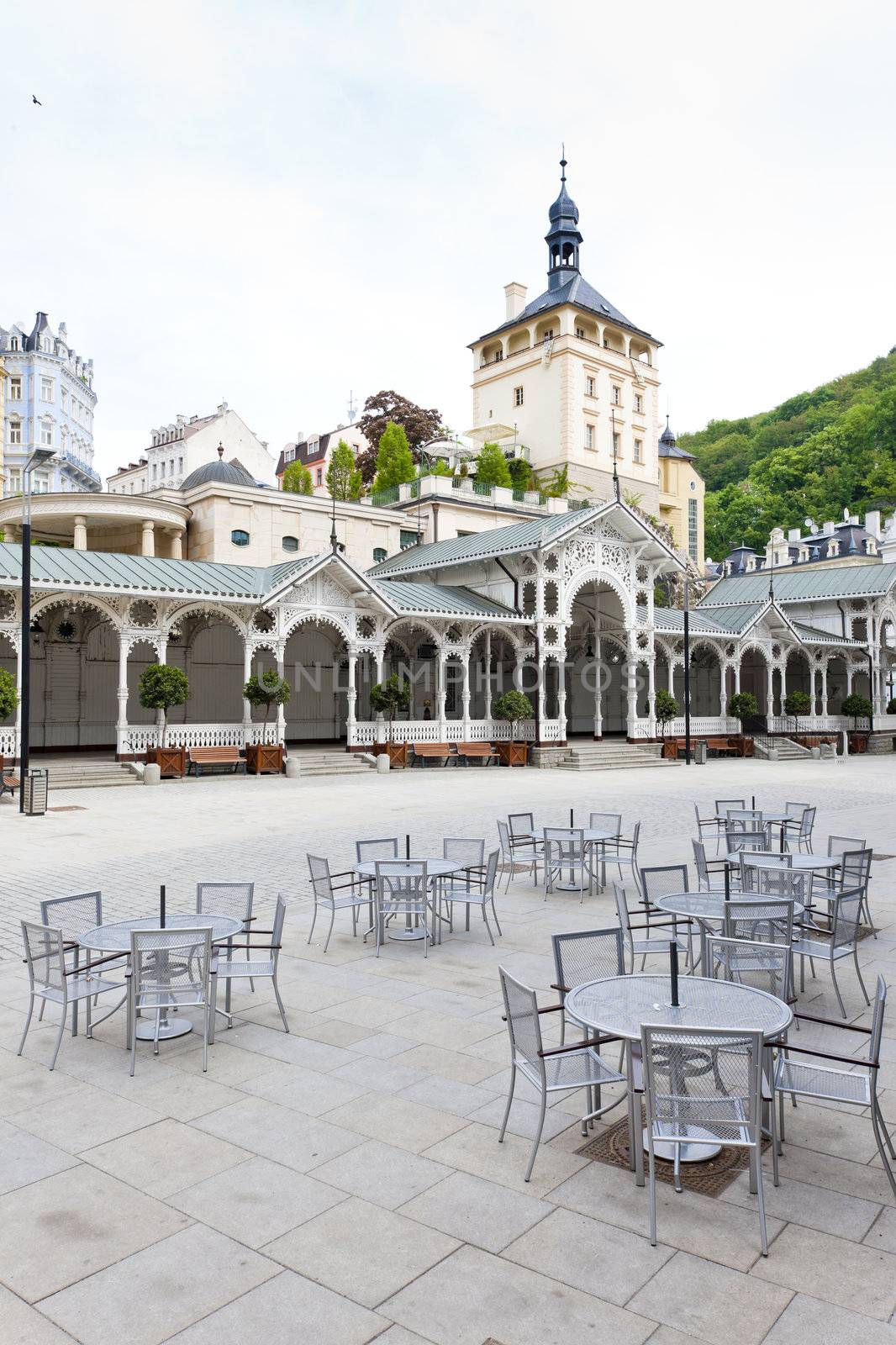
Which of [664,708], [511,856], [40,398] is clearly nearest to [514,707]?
[664,708]

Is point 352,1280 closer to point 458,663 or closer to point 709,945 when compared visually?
point 709,945

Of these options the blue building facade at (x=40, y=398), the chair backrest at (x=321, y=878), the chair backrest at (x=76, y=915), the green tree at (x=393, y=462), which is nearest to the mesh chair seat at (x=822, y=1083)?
the chair backrest at (x=321, y=878)

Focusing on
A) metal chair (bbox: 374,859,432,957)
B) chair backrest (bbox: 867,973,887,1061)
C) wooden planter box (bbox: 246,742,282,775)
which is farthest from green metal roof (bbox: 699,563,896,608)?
chair backrest (bbox: 867,973,887,1061)

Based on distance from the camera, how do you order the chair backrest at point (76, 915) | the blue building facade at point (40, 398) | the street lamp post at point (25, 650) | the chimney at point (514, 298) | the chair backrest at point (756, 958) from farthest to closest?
the blue building facade at point (40, 398) < the chimney at point (514, 298) < the street lamp post at point (25, 650) < the chair backrest at point (76, 915) < the chair backrest at point (756, 958)

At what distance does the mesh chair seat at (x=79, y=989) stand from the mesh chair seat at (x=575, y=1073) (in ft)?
9.74

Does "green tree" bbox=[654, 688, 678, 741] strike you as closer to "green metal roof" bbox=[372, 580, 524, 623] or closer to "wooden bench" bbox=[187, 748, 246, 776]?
"green metal roof" bbox=[372, 580, 524, 623]

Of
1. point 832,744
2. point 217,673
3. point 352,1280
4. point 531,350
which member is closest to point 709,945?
point 352,1280

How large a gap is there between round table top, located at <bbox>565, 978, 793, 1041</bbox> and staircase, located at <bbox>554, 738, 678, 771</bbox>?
23815 mm

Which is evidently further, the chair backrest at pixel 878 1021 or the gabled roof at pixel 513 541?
the gabled roof at pixel 513 541

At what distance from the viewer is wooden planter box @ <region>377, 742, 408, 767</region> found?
1086 inches

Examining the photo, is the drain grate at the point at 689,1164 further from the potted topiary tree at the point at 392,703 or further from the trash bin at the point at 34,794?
the potted topiary tree at the point at 392,703

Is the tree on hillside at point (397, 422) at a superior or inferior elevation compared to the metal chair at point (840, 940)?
superior

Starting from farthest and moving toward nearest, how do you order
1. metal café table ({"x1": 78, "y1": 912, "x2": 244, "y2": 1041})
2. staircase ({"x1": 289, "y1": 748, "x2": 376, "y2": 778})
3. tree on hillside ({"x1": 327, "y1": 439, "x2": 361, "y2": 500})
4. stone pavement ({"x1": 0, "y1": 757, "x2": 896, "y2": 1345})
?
tree on hillside ({"x1": 327, "y1": 439, "x2": 361, "y2": 500}) → staircase ({"x1": 289, "y1": 748, "x2": 376, "y2": 778}) → metal café table ({"x1": 78, "y1": 912, "x2": 244, "y2": 1041}) → stone pavement ({"x1": 0, "y1": 757, "x2": 896, "y2": 1345})

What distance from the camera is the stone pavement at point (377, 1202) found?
3.40 metres
